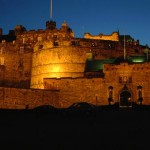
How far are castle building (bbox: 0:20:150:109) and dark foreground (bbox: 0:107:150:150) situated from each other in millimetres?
18788

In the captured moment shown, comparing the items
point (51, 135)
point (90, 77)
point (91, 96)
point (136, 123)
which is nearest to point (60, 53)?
point (90, 77)

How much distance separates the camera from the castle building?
146 feet

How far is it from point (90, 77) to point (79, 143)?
33.9 meters

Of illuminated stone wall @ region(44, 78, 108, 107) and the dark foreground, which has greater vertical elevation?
illuminated stone wall @ region(44, 78, 108, 107)

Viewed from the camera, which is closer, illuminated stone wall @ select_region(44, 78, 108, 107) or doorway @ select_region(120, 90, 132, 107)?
doorway @ select_region(120, 90, 132, 107)

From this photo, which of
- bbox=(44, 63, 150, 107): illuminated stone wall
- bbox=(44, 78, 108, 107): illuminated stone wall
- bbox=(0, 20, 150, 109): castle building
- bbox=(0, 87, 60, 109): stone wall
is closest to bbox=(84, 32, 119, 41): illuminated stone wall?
bbox=(0, 20, 150, 109): castle building

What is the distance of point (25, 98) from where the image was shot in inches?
1700

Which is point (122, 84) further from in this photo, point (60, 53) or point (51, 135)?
point (51, 135)

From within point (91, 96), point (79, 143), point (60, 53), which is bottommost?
point (79, 143)

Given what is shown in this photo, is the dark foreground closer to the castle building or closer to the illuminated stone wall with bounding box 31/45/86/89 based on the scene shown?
the castle building

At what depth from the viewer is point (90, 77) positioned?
48719 millimetres

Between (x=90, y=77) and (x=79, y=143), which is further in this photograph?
(x=90, y=77)

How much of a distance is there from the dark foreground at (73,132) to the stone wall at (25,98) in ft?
56.4

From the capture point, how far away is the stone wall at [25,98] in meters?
42.0
